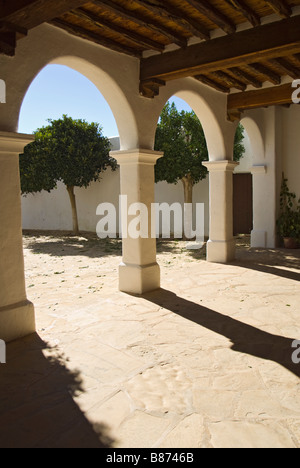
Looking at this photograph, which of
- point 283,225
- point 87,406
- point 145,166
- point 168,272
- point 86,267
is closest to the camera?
point 87,406

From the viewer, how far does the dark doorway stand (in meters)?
13.6

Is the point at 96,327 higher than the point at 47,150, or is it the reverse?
the point at 47,150

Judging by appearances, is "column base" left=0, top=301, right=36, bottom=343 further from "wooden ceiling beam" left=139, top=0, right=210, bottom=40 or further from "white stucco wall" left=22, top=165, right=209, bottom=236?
"white stucco wall" left=22, top=165, right=209, bottom=236

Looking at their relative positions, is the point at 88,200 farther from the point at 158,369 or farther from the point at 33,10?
the point at 158,369

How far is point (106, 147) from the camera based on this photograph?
14.3 m

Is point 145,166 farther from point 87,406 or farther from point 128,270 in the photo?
point 87,406

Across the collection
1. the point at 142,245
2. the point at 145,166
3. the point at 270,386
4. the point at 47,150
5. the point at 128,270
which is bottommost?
the point at 270,386

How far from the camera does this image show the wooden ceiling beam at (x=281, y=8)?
13.6 ft

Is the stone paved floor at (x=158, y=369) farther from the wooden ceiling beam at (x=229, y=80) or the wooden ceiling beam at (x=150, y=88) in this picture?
the wooden ceiling beam at (x=229, y=80)

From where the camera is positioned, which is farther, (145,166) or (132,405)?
(145,166)

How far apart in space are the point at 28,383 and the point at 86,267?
17.4ft

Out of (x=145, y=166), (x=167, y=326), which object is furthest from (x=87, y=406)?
(x=145, y=166)

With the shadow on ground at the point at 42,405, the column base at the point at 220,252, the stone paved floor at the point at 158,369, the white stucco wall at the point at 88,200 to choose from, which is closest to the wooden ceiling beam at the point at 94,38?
the stone paved floor at the point at 158,369

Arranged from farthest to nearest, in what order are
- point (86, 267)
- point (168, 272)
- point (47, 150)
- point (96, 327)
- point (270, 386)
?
point (47, 150)
point (86, 267)
point (168, 272)
point (96, 327)
point (270, 386)
